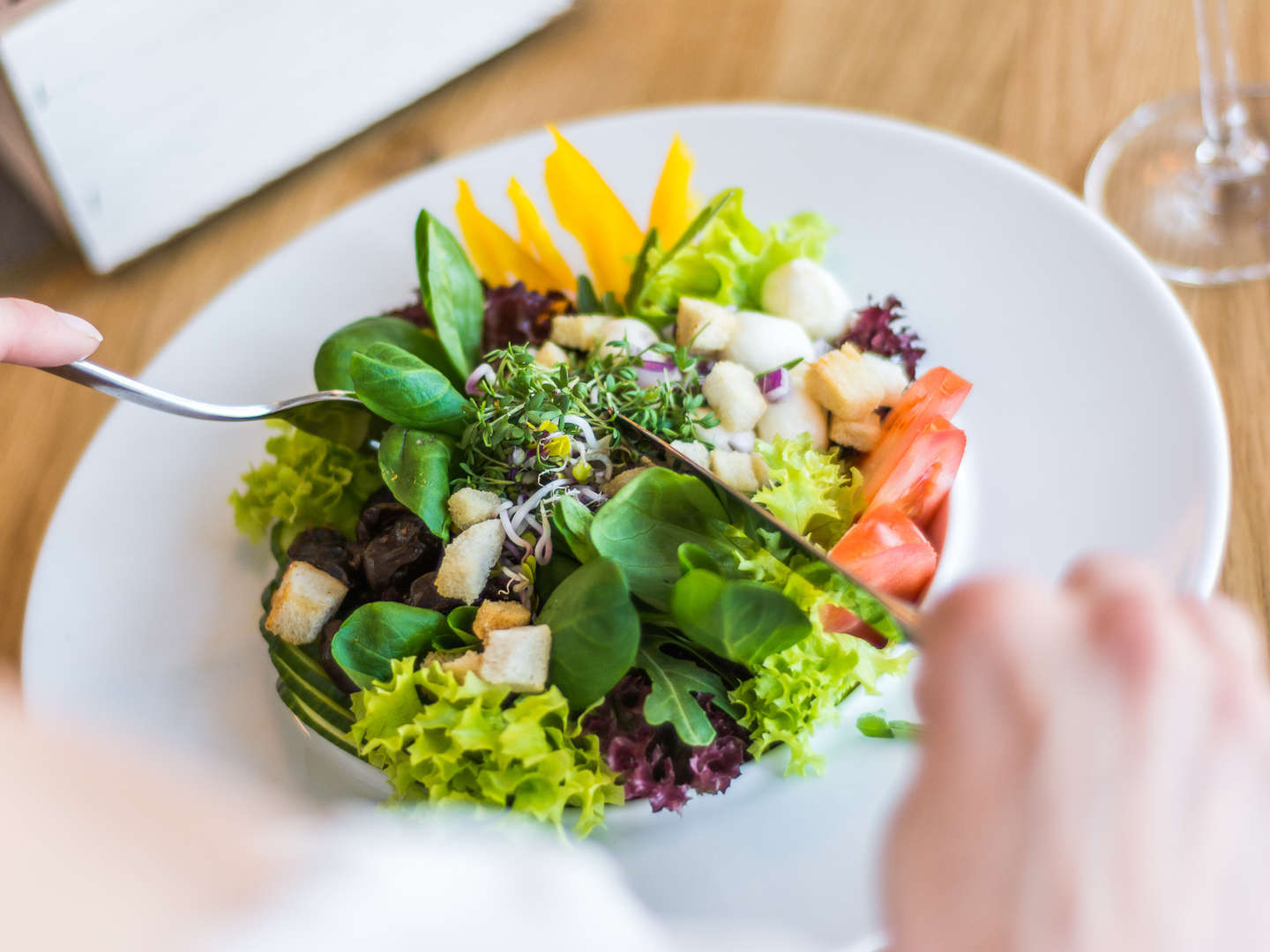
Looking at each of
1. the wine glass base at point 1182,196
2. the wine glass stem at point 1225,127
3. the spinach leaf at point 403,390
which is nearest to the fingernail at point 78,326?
the spinach leaf at point 403,390

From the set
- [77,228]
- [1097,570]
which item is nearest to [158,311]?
[77,228]

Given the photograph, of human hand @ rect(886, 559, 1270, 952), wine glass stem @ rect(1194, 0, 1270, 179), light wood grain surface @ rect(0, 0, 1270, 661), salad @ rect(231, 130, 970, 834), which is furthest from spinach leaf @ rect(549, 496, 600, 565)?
wine glass stem @ rect(1194, 0, 1270, 179)

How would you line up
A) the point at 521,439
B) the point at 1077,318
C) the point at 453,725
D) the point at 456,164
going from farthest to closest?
1. the point at 456,164
2. the point at 1077,318
3. the point at 521,439
4. the point at 453,725

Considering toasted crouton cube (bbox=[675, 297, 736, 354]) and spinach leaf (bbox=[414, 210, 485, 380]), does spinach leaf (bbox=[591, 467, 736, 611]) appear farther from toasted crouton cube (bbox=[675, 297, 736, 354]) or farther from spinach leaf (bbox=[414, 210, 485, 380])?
spinach leaf (bbox=[414, 210, 485, 380])

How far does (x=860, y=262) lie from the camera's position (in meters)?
1.29

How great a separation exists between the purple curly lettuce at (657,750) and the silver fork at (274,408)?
0.41m

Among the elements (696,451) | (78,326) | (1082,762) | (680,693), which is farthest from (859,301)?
(1082,762)

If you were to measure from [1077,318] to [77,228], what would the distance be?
4.12 ft

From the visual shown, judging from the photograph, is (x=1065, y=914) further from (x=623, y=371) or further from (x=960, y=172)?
(x=960, y=172)

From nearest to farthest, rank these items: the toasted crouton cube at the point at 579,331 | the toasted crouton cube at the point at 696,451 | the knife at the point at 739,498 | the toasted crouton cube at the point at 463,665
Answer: the knife at the point at 739,498
the toasted crouton cube at the point at 463,665
the toasted crouton cube at the point at 696,451
the toasted crouton cube at the point at 579,331

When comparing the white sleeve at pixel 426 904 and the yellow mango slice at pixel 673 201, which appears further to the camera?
the yellow mango slice at pixel 673 201

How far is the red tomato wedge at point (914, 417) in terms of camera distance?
994 millimetres

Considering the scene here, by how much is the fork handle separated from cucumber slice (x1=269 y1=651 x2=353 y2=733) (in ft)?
0.76

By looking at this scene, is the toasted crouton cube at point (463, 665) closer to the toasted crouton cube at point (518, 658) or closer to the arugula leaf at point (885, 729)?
the toasted crouton cube at point (518, 658)
